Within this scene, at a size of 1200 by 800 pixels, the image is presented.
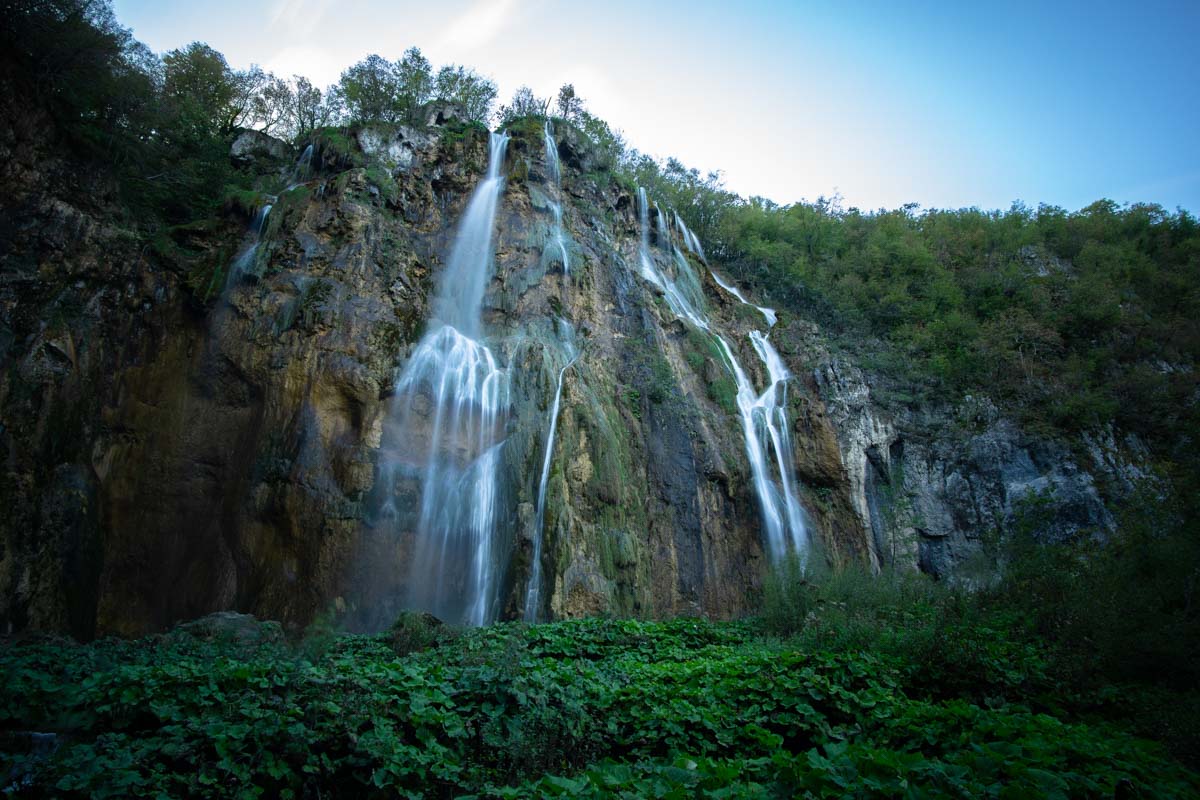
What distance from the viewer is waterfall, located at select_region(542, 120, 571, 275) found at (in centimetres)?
2211

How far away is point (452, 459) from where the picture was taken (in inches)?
666

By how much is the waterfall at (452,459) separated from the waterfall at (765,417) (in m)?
7.97

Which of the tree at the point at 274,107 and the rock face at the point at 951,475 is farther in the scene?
the tree at the point at 274,107

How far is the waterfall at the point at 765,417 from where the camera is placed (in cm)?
1989

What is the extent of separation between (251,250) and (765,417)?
17.2m

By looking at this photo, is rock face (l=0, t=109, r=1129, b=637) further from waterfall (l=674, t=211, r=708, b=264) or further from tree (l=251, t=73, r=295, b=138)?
tree (l=251, t=73, r=295, b=138)

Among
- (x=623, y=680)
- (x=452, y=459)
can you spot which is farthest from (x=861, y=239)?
(x=623, y=680)

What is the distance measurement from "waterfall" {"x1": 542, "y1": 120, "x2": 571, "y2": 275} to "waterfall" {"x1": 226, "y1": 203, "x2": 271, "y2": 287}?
9326mm

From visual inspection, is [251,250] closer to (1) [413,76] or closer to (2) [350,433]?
(2) [350,433]

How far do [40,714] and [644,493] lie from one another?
14.0 meters

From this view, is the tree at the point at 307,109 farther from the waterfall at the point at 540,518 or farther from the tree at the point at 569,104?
the waterfall at the point at 540,518

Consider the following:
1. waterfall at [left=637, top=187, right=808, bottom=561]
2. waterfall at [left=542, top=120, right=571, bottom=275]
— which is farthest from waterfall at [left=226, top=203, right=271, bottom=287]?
waterfall at [left=637, top=187, right=808, bottom=561]

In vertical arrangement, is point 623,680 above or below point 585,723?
above

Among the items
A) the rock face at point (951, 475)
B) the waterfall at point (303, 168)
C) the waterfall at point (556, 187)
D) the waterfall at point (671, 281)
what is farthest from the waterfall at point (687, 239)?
the waterfall at point (303, 168)
